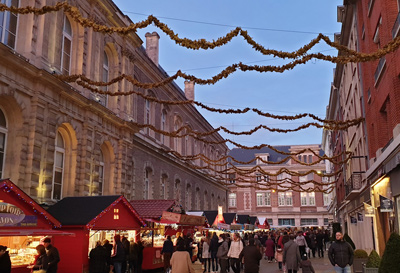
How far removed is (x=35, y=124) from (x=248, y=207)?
66374 millimetres

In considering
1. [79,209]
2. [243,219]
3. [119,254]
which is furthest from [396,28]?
[243,219]

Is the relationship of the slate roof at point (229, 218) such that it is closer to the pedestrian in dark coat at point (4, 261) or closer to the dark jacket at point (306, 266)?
the dark jacket at point (306, 266)

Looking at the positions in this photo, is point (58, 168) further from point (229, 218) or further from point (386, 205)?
point (229, 218)

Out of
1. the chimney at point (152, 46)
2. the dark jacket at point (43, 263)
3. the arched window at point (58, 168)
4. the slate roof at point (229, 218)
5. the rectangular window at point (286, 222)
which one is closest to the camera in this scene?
the dark jacket at point (43, 263)

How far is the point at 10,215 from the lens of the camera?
1189 centimetres

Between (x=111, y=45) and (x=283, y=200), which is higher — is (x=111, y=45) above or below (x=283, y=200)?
above

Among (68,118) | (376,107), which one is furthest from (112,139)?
(376,107)

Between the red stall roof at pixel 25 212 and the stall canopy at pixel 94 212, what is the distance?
3.32 ft

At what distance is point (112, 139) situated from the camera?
880 inches

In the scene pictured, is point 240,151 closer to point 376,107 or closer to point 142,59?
point 142,59

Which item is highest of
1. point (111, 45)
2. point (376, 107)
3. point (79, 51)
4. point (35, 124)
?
point (111, 45)

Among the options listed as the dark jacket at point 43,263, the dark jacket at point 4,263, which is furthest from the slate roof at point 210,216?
the dark jacket at point 4,263

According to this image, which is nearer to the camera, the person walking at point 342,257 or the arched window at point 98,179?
the person walking at point 342,257

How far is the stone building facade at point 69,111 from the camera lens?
1546 cm
